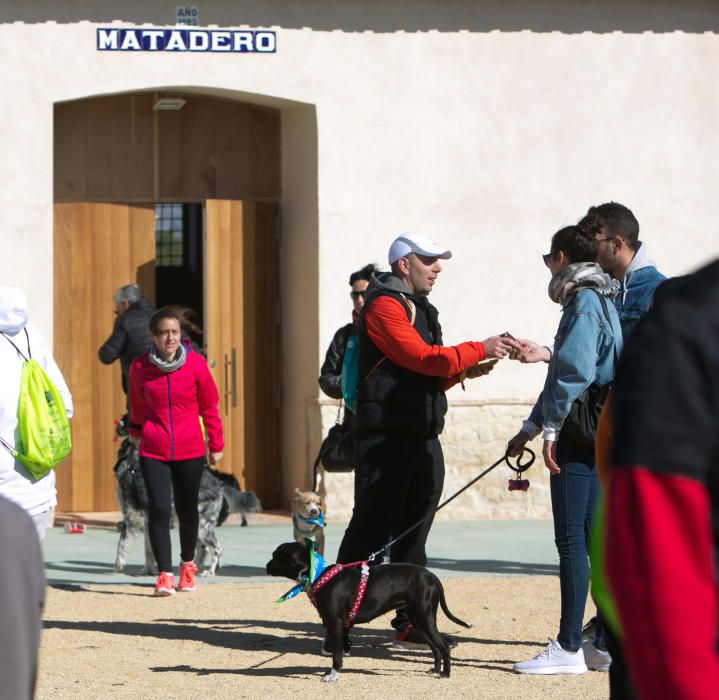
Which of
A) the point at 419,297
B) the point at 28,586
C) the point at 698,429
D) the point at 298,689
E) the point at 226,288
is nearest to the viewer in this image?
the point at 698,429

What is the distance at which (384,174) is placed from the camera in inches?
501

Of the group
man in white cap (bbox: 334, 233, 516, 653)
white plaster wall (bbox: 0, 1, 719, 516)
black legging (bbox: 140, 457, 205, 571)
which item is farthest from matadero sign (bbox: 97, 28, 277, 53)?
man in white cap (bbox: 334, 233, 516, 653)

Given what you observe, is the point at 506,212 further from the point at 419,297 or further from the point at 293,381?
the point at 419,297

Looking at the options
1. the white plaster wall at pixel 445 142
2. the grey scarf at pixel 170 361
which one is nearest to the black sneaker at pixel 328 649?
the grey scarf at pixel 170 361

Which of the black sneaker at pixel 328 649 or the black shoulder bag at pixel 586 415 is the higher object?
the black shoulder bag at pixel 586 415

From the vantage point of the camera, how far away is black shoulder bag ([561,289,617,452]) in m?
6.19

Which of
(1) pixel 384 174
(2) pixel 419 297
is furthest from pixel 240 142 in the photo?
(2) pixel 419 297

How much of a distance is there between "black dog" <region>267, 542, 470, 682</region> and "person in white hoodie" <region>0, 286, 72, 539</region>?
3.77 ft

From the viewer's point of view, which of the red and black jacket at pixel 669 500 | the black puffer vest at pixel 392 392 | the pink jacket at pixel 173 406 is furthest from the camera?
the pink jacket at pixel 173 406

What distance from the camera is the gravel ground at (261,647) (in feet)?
20.7

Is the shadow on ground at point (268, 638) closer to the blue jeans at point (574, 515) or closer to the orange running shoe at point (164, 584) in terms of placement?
the blue jeans at point (574, 515)

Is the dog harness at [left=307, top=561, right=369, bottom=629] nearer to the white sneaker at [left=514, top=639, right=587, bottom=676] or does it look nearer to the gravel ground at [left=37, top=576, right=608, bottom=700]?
the gravel ground at [left=37, top=576, right=608, bottom=700]

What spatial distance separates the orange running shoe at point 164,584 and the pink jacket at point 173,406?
2.29ft

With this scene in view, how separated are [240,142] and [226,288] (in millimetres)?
1362
